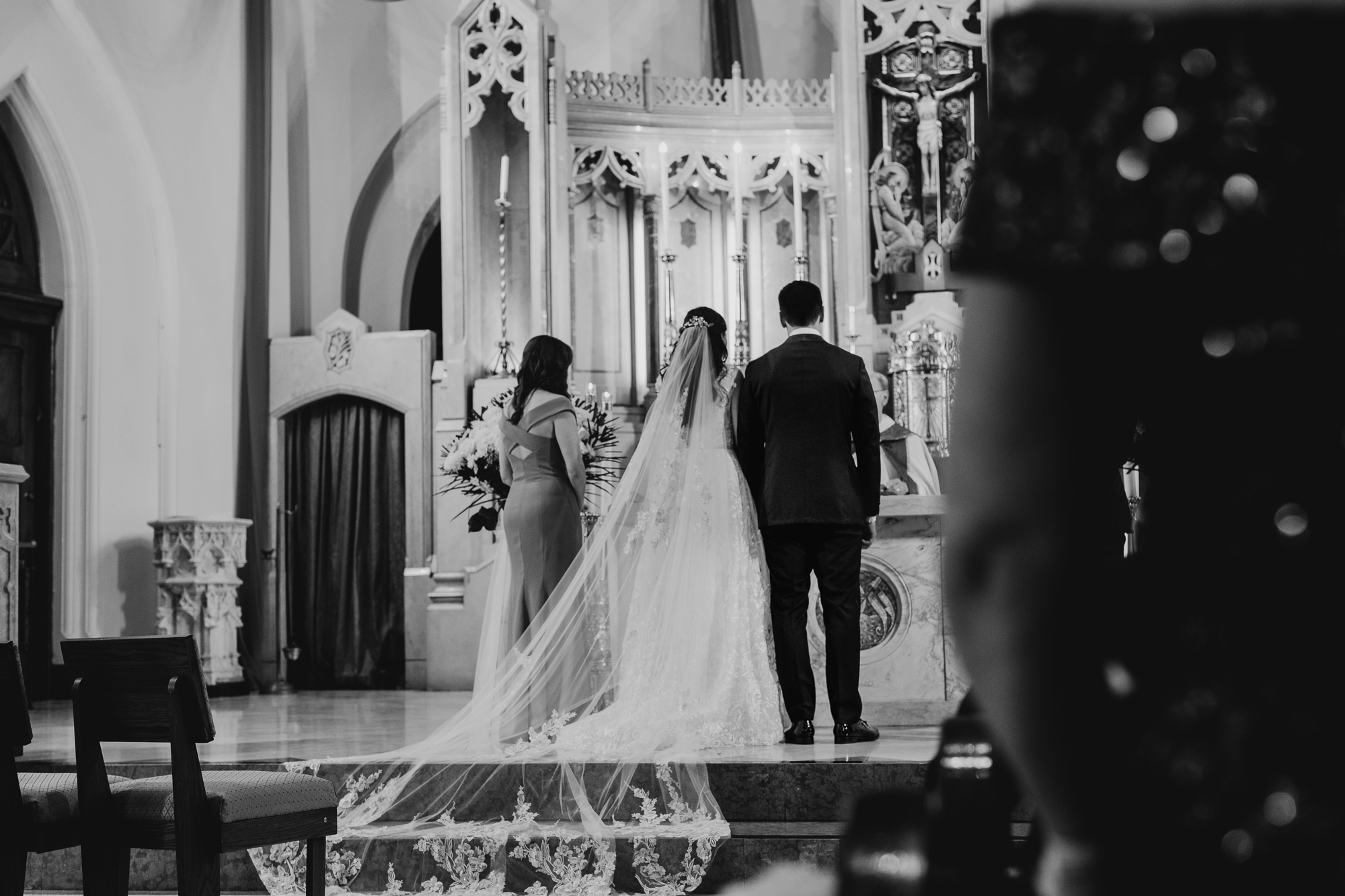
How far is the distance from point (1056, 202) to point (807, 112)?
1024cm

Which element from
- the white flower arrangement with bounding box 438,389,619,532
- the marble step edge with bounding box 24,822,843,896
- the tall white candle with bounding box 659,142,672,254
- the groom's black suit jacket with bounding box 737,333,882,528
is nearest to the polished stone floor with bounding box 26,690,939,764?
the marble step edge with bounding box 24,822,843,896

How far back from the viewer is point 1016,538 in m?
0.84

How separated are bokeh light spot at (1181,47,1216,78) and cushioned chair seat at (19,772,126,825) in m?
3.65

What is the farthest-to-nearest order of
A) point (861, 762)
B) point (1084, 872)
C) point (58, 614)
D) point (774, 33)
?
1. point (774, 33)
2. point (58, 614)
3. point (861, 762)
4. point (1084, 872)

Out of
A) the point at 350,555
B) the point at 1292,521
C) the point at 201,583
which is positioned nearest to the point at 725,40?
the point at 350,555

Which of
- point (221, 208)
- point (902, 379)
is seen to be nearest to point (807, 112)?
point (902, 379)

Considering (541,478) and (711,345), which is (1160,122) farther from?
(541,478)

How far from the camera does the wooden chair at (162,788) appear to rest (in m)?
3.56

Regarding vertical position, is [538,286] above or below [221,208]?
below

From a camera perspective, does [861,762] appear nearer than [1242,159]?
No

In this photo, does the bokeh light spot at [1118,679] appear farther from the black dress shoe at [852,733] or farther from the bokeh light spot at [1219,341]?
the black dress shoe at [852,733]

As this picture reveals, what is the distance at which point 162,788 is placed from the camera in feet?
12.5

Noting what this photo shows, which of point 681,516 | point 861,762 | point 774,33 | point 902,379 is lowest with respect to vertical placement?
point 861,762

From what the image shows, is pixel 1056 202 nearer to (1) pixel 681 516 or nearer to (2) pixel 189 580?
(1) pixel 681 516
